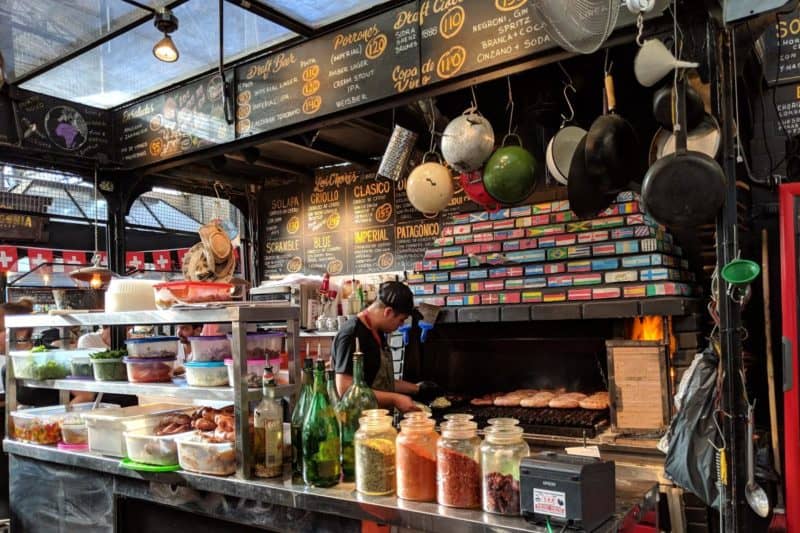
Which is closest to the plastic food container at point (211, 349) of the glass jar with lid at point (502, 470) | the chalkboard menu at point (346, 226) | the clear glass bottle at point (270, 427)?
the clear glass bottle at point (270, 427)

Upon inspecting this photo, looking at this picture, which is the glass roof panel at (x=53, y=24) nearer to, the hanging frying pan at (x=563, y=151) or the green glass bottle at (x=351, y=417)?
the hanging frying pan at (x=563, y=151)

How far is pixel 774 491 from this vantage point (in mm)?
3287

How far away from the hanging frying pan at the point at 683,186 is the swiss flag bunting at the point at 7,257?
8.06 meters

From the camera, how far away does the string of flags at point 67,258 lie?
7762 millimetres

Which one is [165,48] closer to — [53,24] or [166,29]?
[166,29]

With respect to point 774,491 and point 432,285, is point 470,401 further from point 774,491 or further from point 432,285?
point 774,491

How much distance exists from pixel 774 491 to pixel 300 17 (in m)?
3.77

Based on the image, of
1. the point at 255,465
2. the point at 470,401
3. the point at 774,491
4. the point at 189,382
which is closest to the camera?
the point at 255,465

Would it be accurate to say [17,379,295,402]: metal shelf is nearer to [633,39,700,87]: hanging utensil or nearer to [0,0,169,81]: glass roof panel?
[633,39,700,87]: hanging utensil

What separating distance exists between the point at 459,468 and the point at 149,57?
367 cm

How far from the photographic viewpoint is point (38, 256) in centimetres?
807

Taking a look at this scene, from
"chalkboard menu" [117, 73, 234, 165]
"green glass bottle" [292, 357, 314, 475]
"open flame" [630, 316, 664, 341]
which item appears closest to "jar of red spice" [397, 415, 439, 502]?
"green glass bottle" [292, 357, 314, 475]

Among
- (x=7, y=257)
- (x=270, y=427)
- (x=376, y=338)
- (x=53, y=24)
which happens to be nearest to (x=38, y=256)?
(x=7, y=257)

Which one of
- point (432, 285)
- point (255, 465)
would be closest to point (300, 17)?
point (432, 285)
